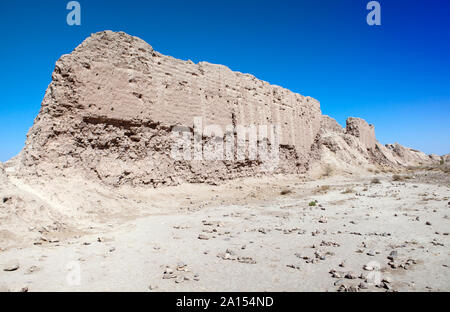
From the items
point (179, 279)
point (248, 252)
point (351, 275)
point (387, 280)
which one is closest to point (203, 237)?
point (248, 252)

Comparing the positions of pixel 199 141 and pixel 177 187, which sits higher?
pixel 199 141

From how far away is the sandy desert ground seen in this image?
330 cm

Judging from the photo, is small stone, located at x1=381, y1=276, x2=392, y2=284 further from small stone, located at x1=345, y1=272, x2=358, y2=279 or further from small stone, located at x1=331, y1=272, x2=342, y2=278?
small stone, located at x1=331, y1=272, x2=342, y2=278

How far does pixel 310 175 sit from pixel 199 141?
9250 mm

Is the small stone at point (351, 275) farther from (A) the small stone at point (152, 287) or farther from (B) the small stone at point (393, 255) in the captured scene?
(A) the small stone at point (152, 287)

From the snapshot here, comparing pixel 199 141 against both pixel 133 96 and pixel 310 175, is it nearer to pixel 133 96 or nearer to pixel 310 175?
pixel 133 96

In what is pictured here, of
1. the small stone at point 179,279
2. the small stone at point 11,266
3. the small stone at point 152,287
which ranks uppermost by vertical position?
the small stone at point 11,266

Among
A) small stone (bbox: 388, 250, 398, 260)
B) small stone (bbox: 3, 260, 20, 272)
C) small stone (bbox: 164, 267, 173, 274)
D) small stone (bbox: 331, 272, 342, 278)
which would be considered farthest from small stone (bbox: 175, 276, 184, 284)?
small stone (bbox: 388, 250, 398, 260)

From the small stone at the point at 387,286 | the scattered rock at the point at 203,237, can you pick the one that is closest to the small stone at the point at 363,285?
the small stone at the point at 387,286

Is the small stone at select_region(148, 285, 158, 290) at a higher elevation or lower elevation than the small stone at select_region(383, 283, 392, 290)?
higher

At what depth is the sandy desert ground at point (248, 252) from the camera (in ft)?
10.8

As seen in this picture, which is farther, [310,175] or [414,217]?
[310,175]
